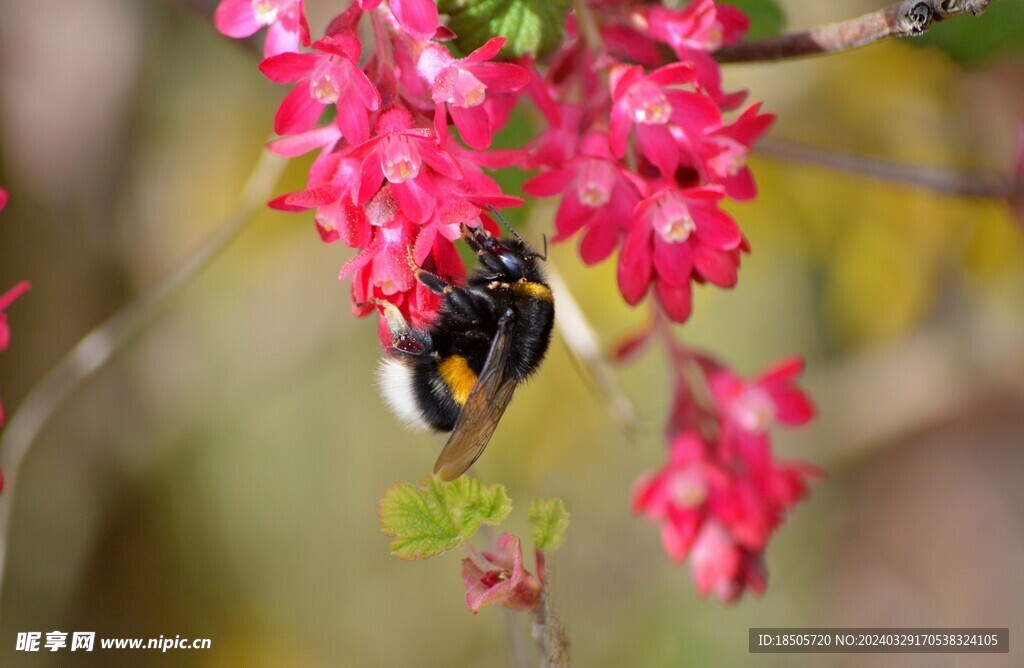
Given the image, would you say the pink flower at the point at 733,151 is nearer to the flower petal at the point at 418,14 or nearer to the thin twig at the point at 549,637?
the flower petal at the point at 418,14

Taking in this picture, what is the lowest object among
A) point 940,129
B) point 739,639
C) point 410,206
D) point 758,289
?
point 739,639

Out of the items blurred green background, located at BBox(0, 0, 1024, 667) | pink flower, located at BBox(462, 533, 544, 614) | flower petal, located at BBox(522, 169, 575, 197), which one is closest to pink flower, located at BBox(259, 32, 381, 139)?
flower petal, located at BBox(522, 169, 575, 197)

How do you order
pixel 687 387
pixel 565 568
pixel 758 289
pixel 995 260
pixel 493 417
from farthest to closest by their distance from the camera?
pixel 758 289 → pixel 565 568 → pixel 995 260 → pixel 687 387 → pixel 493 417

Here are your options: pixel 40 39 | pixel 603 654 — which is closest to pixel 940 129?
pixel 603 654

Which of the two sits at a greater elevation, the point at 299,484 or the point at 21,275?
the point at 21,275

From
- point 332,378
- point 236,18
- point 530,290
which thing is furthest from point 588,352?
point 332,378

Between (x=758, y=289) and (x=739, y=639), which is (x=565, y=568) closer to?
(x=739, y=639)
